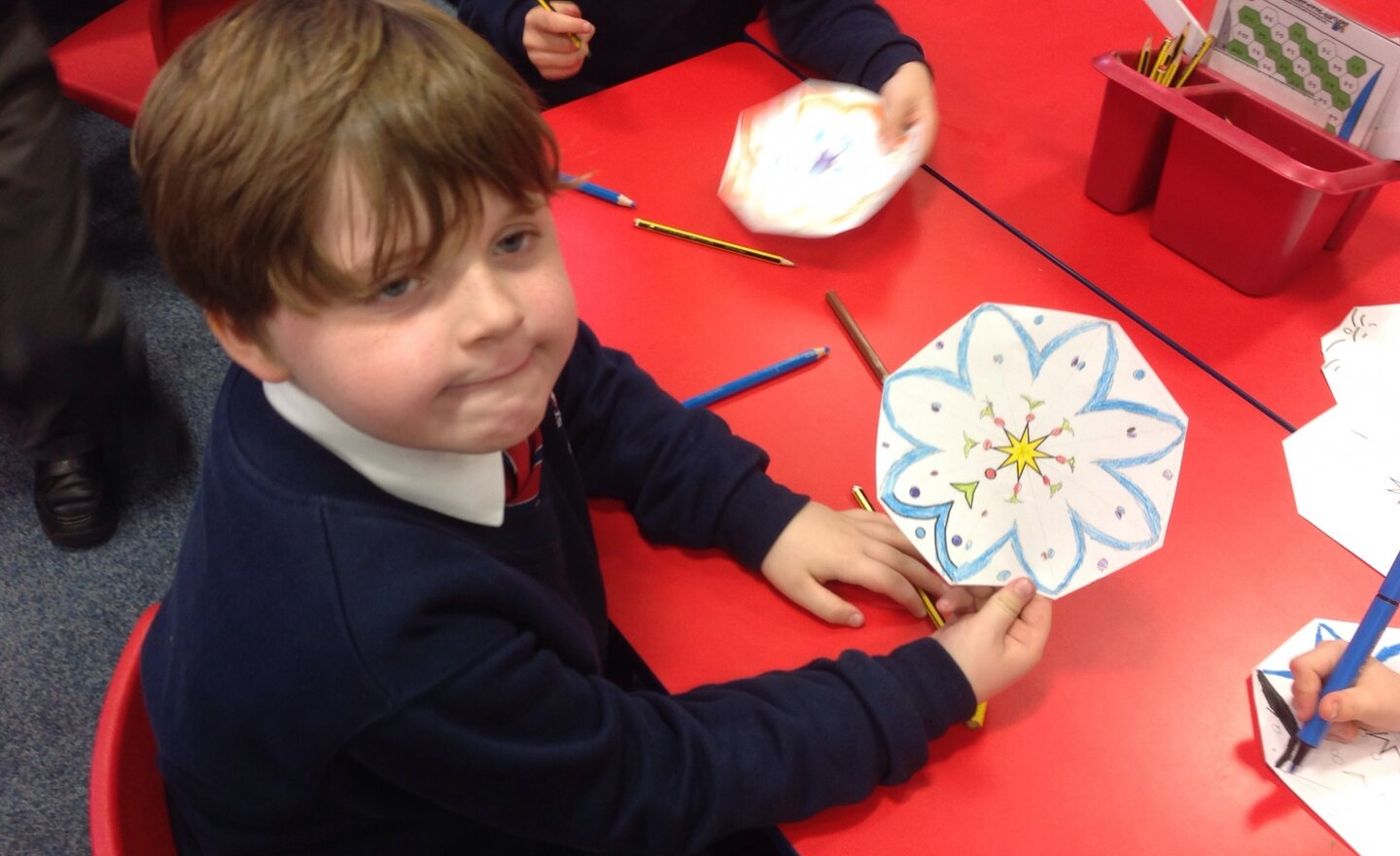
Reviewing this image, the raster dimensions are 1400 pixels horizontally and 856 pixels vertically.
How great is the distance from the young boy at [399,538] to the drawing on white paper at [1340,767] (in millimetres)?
142

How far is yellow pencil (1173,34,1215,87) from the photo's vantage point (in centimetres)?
90

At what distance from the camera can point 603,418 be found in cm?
84

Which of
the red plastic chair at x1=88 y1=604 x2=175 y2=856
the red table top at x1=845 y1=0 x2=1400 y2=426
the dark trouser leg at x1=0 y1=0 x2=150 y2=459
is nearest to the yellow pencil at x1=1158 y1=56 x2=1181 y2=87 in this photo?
the red table top at x1=845 y1=0 x2=1400 y2=426

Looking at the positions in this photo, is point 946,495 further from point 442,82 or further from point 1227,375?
point 442,82

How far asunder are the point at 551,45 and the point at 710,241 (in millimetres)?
412

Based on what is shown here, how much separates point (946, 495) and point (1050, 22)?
739 millimetres

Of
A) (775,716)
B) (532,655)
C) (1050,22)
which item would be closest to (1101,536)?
(775,716)

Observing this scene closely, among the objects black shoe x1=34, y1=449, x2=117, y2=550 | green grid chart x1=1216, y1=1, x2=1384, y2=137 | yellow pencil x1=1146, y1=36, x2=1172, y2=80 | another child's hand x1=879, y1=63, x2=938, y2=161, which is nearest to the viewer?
green grid chart x1=1216, y1=1, x2=1384, y2=137

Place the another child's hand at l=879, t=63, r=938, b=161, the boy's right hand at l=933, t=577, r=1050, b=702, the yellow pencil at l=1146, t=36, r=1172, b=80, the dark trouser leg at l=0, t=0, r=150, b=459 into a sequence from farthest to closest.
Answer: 1. the dark trouser leg at l=0, t=0, r=150, b=459
2. the another child's hand at l=879, t=63, r=938, b=161
3. the yellow pencil at l=1146, t=36, r=1172, b=80
4. the boy's right hand at l=933, t=577, r=1050, b=702

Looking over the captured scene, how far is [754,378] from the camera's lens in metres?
0.85

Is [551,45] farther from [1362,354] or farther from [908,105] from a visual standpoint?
[1362,354]

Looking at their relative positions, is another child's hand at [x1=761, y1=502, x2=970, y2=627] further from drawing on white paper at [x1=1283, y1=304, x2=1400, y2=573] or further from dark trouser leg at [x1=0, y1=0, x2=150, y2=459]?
dark trouser leg at [x1=0, y1=0, x2=150, y2=459]

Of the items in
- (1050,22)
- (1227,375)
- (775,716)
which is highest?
(1050,22)

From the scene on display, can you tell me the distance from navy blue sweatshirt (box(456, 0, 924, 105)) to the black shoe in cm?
86
